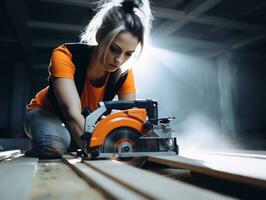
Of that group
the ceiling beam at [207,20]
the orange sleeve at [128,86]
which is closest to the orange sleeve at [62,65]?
the orange sleeve at [128,86]

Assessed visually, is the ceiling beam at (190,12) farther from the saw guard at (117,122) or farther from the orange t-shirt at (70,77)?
the saw guard at (117,122)

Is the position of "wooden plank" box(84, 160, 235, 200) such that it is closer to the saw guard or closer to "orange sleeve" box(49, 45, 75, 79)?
the saw guard

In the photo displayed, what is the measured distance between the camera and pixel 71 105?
2035mm

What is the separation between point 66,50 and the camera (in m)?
2.30

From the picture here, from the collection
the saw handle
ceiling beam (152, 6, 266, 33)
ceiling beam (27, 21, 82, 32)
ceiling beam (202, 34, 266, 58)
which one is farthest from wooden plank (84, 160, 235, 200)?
ceiling beam (202, 34, 266, 58)

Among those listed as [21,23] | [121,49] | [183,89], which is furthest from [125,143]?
[183,89]

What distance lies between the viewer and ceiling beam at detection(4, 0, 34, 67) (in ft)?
15.3

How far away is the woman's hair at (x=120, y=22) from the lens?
6.81 feet

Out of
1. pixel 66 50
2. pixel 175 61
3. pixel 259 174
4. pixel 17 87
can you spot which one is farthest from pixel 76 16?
pixel 259 174

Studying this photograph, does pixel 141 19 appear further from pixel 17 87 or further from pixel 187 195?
pixel 17 87

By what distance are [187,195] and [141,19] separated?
1696 millimetres

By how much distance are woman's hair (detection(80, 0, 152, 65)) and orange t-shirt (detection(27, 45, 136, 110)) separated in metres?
0.25

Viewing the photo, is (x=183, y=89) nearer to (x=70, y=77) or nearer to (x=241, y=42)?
(x=241, y=42)

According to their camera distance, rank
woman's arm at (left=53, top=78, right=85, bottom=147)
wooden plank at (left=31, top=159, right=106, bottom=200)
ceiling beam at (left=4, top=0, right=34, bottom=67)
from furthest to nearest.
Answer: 1. ceiling beam at (left=4, top=0, right=34, bottom=67)
2. woman's arm at (left=53, top=78, right=85, bottom=147)
3. wooden plank at (left=31, top=159, right=106, bottom=200)
